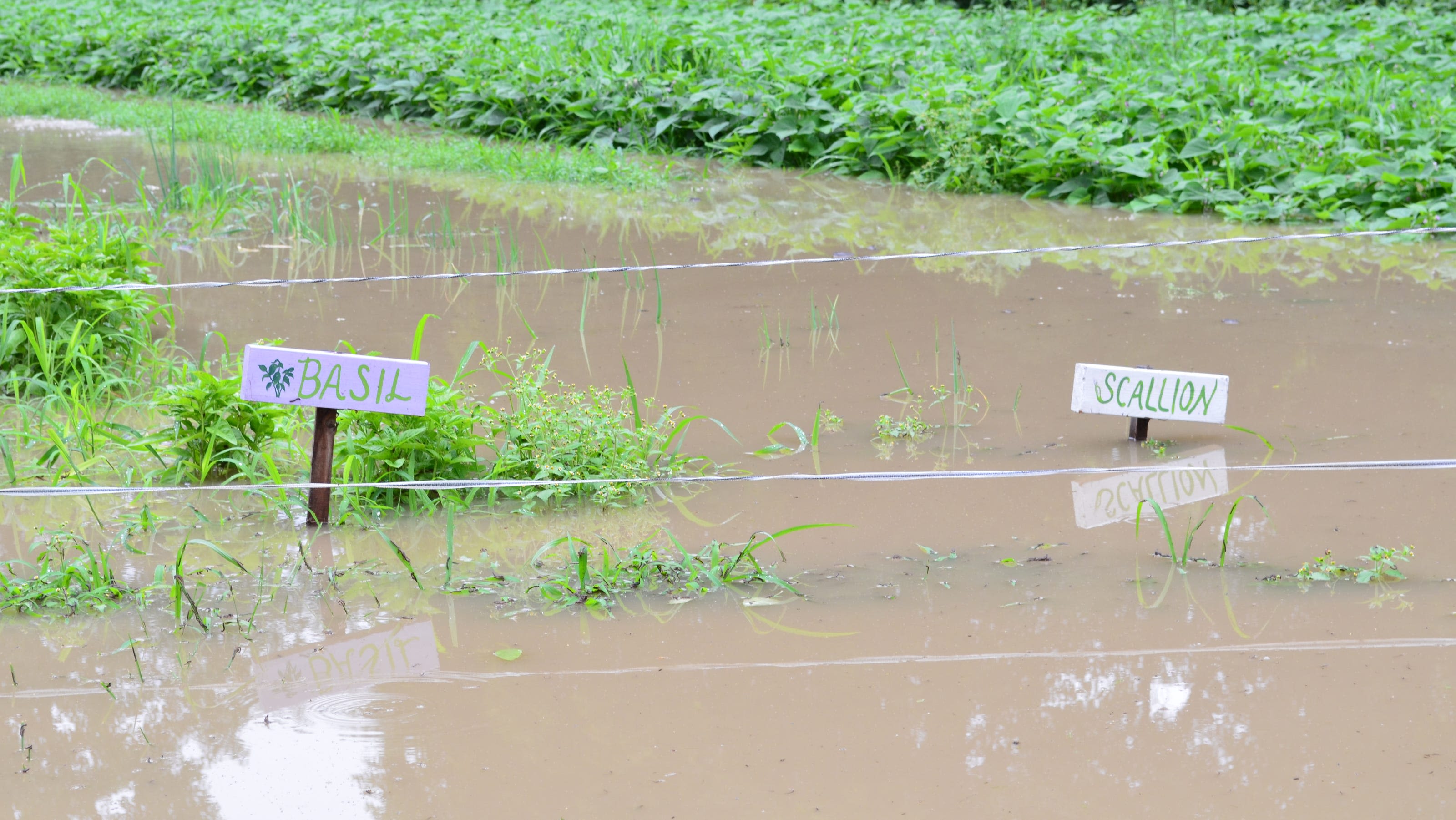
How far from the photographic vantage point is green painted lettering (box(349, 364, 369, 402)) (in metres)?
2.91

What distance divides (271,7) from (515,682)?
11966 mm

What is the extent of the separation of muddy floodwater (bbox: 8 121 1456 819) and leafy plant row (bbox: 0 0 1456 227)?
1775 mm

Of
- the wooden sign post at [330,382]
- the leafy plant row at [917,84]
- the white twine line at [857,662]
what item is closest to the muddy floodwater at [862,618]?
the white twine line at [857,662]

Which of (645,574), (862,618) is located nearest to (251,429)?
(645,574)

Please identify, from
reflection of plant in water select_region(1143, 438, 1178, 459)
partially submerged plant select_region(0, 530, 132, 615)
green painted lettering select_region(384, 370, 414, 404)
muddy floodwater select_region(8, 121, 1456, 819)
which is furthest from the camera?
reflection of plant in water select_region(1143, 438, 1178, 459)

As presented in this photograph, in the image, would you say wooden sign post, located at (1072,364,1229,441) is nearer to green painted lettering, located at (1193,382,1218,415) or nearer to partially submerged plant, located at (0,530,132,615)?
green painted lettering, located at (1193,382,1218,415)

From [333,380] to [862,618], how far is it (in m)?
1.23

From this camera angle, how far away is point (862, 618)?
8.83 ft

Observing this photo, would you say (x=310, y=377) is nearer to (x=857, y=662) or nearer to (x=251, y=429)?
(x=251, y=429)

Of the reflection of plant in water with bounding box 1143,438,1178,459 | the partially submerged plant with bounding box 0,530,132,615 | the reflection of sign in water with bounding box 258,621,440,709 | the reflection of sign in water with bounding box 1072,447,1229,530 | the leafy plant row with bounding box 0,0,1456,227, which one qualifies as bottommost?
the reflection of sign in water with bounding box 258,621,440,709

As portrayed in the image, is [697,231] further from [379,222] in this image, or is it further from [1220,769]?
[1220,769]

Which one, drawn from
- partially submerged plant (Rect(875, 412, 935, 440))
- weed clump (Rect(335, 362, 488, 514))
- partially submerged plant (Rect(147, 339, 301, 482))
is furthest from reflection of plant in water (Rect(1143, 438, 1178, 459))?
partially submerged plant (Rect(147, 339, 301, 482))

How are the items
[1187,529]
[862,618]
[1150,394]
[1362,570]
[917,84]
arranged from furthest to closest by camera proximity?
1. [917,84]
2. [1150,394]
3. [1187,529]
4. [1362,570]
5. [862,618]

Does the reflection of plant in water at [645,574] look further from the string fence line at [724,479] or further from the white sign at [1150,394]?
the white sign at [1150,394]
